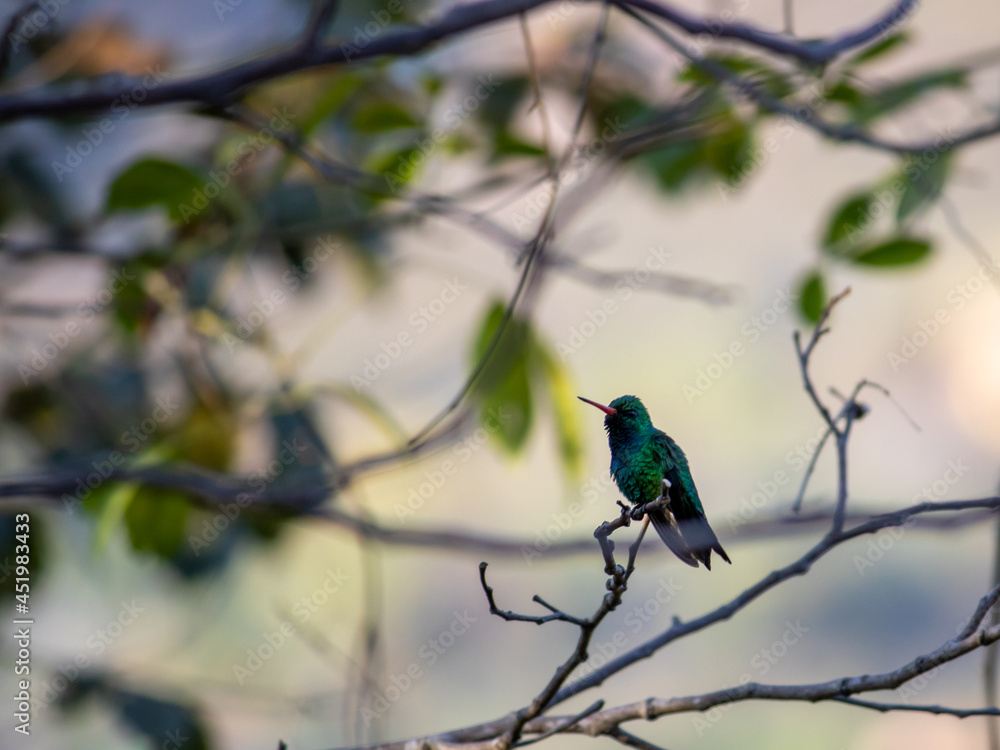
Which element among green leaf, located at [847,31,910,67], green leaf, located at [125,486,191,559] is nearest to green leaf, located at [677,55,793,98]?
green leaf, located at [847,31,910,67]

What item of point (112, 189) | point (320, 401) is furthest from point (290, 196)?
point (112, 189)

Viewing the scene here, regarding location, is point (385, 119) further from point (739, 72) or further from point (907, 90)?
point (907, 90)

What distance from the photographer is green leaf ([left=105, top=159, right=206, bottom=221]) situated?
1718 mm

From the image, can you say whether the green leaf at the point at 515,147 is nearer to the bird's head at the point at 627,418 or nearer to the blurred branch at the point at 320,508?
the blurred branch at the point at 320,508

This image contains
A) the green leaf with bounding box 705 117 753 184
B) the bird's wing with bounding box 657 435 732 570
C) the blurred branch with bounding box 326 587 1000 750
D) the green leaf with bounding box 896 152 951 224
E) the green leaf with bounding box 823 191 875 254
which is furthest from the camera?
the green leaf with bounding box 705 117 753 184

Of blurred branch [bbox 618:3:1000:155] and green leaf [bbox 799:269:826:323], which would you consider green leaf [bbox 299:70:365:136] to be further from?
green leaf [bbox 799:269:826:323]

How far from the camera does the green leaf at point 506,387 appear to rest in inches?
65.6

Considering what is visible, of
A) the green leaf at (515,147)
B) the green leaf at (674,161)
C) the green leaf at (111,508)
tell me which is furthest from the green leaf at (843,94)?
the green leaf at (111,508)

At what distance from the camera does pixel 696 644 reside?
3.34 m

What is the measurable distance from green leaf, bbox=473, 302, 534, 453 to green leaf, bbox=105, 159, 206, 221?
2.05ft

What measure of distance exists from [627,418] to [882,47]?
1.05 meters

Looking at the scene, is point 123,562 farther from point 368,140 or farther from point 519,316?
point 519,316

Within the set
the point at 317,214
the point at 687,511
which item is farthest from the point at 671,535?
the point at 317,214

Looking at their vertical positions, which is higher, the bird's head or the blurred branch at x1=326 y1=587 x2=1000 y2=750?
the bird's head
